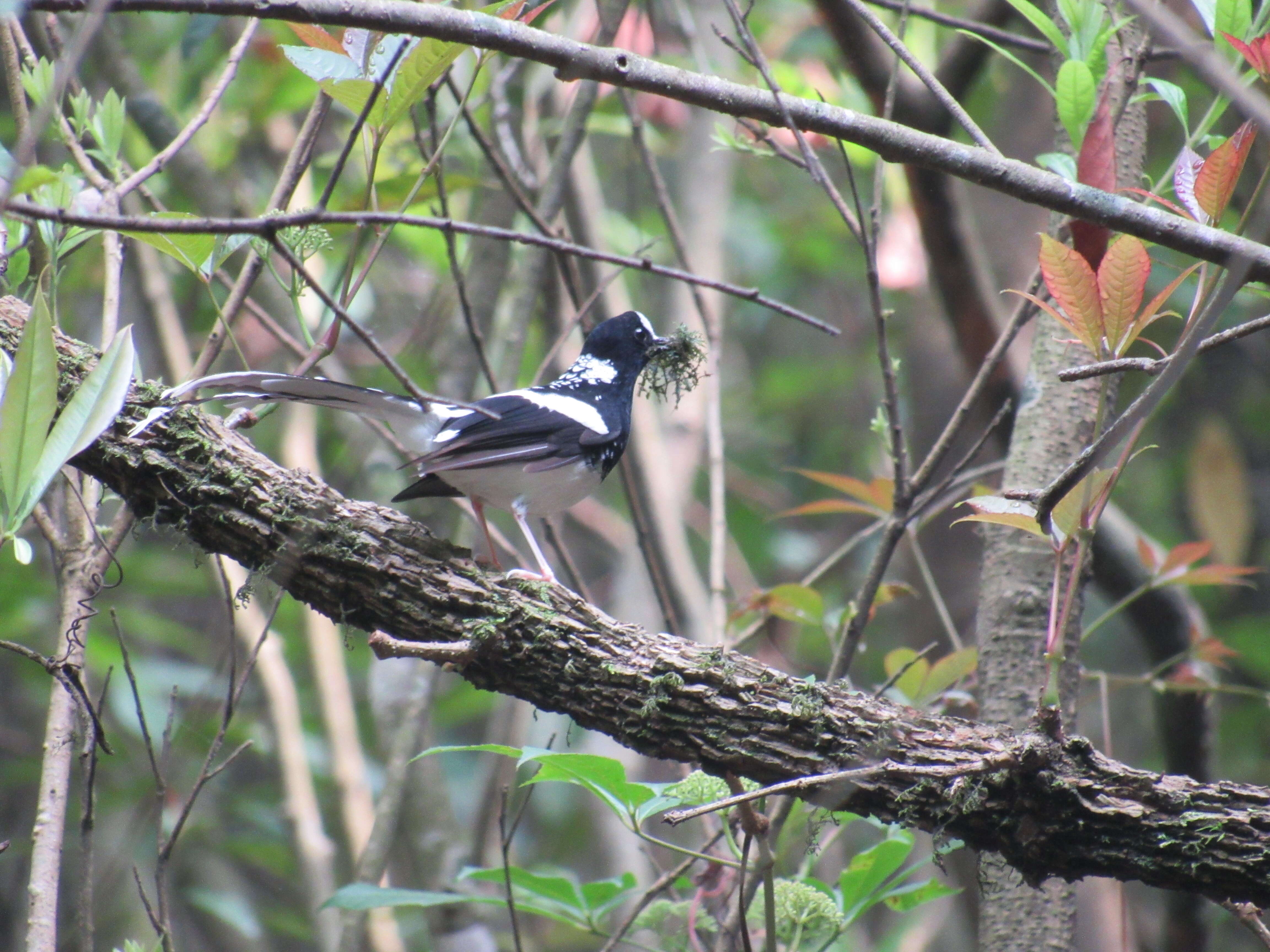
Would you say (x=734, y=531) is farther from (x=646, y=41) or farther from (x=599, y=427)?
(x=599, y=427)

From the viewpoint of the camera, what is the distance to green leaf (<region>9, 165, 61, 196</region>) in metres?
1.27

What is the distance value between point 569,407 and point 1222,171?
1.95m

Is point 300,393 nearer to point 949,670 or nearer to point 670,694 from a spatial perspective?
point 670,694

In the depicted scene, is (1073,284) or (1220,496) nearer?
(1073,284)

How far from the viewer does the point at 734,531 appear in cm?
662

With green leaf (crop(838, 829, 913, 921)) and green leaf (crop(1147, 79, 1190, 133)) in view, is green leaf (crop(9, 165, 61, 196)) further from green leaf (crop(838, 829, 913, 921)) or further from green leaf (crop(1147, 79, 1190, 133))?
green leaf (crop(1147, 79, 1190, 133))

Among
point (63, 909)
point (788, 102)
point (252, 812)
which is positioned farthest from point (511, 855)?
point (788, 102)

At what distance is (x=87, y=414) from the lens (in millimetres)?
1793

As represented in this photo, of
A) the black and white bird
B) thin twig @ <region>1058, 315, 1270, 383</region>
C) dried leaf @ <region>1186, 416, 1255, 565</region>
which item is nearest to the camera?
thin twig @ <region>1058, 315, 1270, 383</region>

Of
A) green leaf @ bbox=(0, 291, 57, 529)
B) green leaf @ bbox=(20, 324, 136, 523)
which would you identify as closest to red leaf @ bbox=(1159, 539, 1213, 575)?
green leaf @ bbox=(20, 324, 136, 523)

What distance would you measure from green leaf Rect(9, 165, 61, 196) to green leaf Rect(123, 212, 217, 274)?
630 millimetres

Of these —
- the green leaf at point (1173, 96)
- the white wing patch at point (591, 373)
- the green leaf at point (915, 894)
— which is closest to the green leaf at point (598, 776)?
the green leaf at point (915, 894)

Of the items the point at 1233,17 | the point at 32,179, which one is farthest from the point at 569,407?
the point at 32,179

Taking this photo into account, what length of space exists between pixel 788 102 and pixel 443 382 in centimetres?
240
